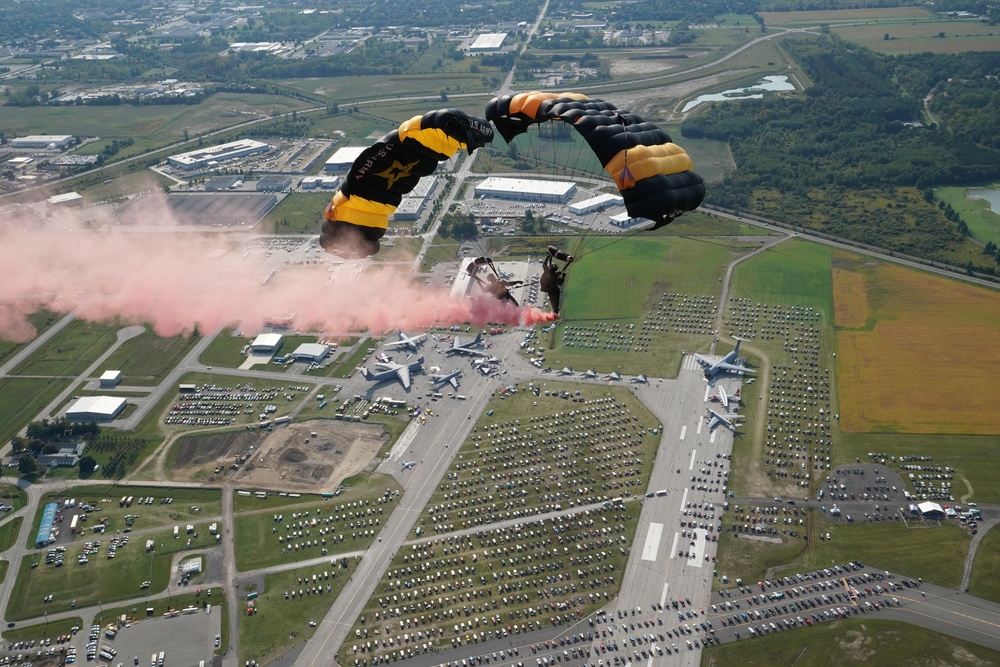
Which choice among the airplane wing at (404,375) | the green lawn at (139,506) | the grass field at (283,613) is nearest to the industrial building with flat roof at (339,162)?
the airplane wing at (404,375)

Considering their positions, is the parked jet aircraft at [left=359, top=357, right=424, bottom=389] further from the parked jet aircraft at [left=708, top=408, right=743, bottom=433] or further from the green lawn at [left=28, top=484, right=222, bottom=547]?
the parked jet aircraft at [left=708, top=408, right=743, bottom=433]

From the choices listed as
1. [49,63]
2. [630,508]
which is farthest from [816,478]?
[49,63]

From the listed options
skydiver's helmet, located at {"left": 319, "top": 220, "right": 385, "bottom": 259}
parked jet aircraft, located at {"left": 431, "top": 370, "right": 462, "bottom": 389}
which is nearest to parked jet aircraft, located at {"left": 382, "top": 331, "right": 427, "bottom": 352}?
parked jet aircraft, located at {"left": 431, "top": 370, "right": 462, "bottom": 389}

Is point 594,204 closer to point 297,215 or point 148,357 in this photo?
point 297,215

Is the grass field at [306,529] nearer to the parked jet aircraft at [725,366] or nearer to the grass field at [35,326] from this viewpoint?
the parked jet aircraft at [725,366]

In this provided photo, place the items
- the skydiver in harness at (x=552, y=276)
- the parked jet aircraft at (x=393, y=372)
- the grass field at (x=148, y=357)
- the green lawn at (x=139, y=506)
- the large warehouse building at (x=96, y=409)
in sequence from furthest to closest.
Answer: the grass field at (x=148, y=357) → the parked jet aircraft at (x=393, y=372) → the large warehouse building at (x=96, y=409) → the green lawn at (x=139, y=506) → the skydiver in harness at (x=552, y=276)

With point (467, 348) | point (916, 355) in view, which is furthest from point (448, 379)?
point (916, 355)
